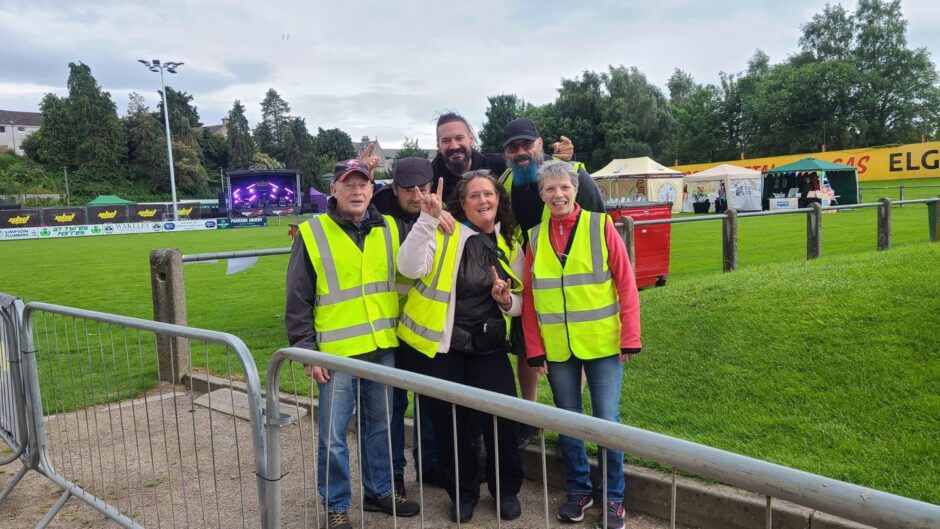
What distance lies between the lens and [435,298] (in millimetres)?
3207

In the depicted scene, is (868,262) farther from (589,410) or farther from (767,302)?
(589,410)

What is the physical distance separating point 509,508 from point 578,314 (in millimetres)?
1045

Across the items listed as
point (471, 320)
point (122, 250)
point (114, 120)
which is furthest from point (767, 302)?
point (114, 120)

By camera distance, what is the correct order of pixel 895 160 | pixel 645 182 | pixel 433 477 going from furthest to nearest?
pixel 645 182, pixel 895 160, pixel 433 477

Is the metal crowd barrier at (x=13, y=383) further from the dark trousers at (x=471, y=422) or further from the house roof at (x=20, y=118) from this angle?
the house roof at (x=20, y=118)

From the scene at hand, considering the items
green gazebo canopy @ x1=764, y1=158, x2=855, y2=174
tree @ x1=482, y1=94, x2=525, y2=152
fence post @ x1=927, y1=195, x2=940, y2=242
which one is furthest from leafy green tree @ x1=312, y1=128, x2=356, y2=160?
fence post @ x1=927, y1=195, x2=940, y2=242

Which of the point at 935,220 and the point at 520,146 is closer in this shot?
the point at 520,146

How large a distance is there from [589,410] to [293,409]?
2106mm

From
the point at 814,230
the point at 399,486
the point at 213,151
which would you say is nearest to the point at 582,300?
the point at 399,486

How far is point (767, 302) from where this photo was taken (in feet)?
18.3

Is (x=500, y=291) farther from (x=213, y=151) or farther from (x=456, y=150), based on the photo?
(x=213, y=151)

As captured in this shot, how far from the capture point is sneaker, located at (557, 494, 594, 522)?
10.5 ft

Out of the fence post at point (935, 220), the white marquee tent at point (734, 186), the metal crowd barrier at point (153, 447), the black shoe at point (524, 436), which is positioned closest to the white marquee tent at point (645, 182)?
the white marquee tent at point (734, 186)

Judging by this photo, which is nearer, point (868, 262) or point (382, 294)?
point (382, 294)
